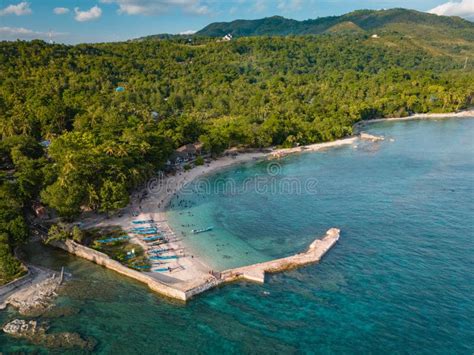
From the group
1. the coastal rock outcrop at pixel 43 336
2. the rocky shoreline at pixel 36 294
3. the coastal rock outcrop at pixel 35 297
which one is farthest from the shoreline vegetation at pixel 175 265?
the coastal rock outcrop at pixel 43 336

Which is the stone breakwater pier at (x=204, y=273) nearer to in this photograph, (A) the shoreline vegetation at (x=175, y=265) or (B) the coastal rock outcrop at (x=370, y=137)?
(A) the shoreline vegetation at (x=175, y=265)

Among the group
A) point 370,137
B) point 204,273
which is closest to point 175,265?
point 204,273

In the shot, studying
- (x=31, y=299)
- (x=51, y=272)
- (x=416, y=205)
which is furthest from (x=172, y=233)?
(x=416, y=205)

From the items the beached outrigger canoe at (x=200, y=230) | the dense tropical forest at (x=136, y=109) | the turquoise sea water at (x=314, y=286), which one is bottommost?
the turquoise sea water at (x=314, y=286)

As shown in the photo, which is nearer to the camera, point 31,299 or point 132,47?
point 31,299

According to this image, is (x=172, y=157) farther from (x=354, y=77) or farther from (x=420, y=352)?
(x=354, y=77)

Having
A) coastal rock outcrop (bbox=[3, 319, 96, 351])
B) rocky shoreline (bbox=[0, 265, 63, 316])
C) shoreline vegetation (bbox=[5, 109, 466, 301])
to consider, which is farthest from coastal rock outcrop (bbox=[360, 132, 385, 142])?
coastal rock outcrop (bbox=[3, 319, 96, 351])
